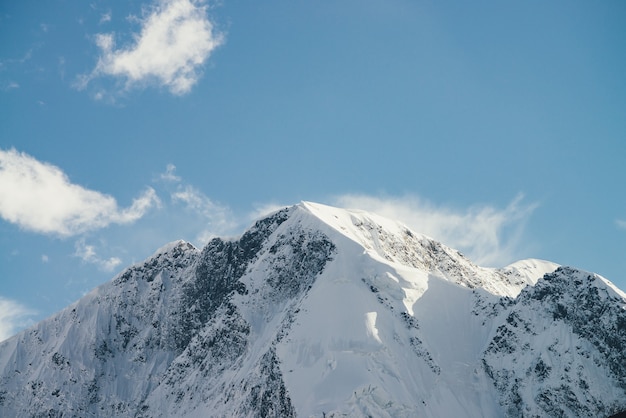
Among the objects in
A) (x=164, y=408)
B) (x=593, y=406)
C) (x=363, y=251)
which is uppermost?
(x=363, y=251)

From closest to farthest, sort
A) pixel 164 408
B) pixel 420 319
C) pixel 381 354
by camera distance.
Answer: pixel 381 354
pixel 420 319
pixel 164 408

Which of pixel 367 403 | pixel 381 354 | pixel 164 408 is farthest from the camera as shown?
pixel 164 408

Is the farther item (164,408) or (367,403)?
(164,408)

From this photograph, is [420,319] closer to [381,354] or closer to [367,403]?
[381,354]

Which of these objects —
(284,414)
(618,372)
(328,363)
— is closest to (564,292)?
(618,372)

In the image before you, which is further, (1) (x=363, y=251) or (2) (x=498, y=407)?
(1) (x=363, y=251)

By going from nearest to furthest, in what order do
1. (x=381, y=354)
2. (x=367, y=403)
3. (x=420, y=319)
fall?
1. (x=367, y=403)
2. (x=381, y=354)
3. (x=420, y=319)

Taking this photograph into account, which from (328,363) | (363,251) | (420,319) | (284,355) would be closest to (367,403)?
(328,363)

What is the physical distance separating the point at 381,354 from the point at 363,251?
32224 millimetres

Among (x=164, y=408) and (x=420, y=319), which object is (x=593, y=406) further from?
(x=164, y=408)

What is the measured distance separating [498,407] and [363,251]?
48.5 m

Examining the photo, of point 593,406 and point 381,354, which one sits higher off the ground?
point 381,354

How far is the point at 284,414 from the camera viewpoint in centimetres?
15562

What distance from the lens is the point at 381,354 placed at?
165 metres
